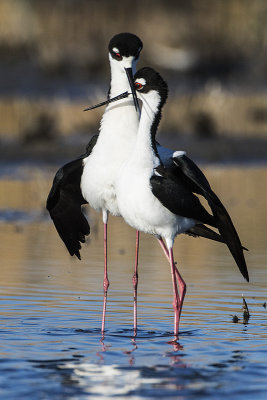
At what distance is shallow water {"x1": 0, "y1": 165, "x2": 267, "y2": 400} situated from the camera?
535 cm

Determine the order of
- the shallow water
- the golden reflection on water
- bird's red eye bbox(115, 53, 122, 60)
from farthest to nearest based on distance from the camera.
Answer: the golden reflection on water, bird's red eye bbox(115, 53, 122, 60), the shallow water

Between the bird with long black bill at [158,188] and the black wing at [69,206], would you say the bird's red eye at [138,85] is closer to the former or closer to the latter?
the bird with long black bill at [158,188]

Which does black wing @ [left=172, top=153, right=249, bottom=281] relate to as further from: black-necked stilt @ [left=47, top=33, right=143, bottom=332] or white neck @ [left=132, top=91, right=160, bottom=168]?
black-necked stilt @ [left=47, top=33, right=143, bottom=332]

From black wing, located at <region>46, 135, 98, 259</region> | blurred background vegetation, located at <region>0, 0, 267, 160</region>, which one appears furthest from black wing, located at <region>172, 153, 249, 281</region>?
blurred background vegetation, located at <region>0, 0, 267, 160</region>

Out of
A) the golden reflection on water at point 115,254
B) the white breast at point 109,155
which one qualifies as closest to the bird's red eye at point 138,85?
the white breast at point 109,155

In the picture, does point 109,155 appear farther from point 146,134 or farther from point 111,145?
point 146,134

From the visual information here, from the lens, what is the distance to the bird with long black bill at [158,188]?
615 centimetres

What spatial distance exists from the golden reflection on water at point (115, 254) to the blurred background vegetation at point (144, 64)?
3702 mm

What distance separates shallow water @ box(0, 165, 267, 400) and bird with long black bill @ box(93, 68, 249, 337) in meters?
0.38

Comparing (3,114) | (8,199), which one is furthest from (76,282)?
(3,114)

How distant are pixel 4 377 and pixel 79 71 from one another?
15553 millimetres

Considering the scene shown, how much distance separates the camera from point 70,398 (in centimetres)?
507

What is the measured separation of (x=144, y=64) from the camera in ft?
69.8

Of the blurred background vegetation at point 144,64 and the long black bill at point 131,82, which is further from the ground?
the blurred background vegetation at point 144,64
